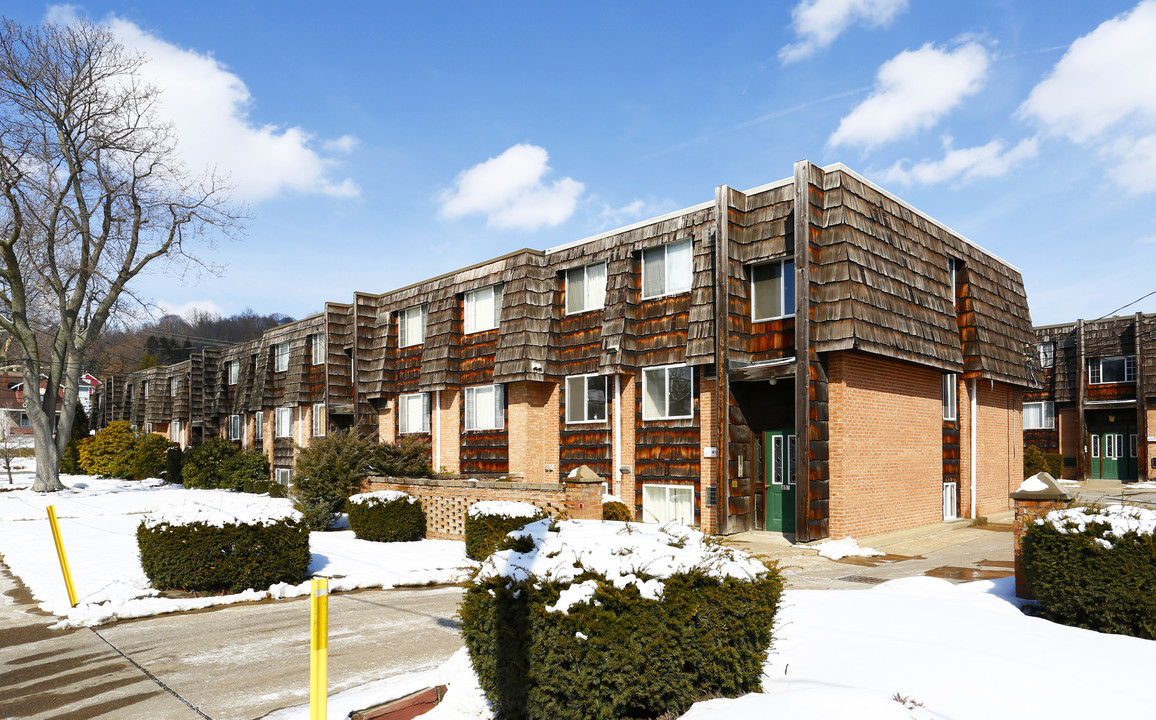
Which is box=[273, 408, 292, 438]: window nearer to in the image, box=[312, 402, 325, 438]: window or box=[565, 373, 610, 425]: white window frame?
box=[312, 402, 325, 438]: window

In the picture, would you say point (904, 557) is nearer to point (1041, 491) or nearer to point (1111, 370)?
point (1041, 491)

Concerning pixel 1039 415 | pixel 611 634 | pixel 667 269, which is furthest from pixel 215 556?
pixel 1039 415

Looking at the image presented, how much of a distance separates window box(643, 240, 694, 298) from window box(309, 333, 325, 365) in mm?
18745

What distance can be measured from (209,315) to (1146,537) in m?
137

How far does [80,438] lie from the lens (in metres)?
51.7

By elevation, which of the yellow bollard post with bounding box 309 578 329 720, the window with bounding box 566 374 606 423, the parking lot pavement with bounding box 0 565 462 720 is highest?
the window with bounding box 566 374 606 423

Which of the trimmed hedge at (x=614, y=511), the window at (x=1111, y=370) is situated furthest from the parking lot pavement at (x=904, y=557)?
the window at (x=1111, y=370)

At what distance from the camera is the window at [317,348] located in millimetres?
33772

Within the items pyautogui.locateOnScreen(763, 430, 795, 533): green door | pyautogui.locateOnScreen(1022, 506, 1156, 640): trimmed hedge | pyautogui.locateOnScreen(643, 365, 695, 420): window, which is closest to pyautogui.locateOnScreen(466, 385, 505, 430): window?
pyautogui.locateOnScreen(643, 365, 695, 420): window

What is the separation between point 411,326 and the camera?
2823cm

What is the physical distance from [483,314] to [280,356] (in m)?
17.4

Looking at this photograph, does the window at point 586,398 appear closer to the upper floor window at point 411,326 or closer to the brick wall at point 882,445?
the brick wall at point 882,445

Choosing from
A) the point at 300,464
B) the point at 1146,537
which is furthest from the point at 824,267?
the point at 300,464

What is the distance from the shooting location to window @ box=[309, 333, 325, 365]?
33772mm
